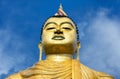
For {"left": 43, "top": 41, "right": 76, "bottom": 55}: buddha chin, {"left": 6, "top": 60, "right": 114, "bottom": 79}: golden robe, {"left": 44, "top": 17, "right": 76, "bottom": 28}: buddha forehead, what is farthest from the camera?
{"left": 44, "top": 17, "right": 76, "bottom": 28}: buddha forehead

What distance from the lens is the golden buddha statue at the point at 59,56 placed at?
6.96 meters

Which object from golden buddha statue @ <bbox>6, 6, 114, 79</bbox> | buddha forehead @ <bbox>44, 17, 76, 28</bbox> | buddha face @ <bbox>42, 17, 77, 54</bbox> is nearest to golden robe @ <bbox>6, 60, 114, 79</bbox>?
golden buddha statue @ <bbox>6, 6, 114, 79</bbox>

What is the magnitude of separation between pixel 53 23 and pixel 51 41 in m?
0.34

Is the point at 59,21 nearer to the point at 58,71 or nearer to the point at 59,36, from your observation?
the point at 59,36

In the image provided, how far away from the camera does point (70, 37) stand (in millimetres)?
7355

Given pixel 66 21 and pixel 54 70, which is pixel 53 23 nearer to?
pixel 66 21

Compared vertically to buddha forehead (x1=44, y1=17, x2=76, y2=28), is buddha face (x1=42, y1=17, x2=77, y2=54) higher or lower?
lower

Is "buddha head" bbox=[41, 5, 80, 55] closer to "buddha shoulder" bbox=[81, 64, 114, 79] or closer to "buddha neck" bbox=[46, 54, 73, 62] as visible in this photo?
"buddha neck" bbox=[46, 54, 73, 62]

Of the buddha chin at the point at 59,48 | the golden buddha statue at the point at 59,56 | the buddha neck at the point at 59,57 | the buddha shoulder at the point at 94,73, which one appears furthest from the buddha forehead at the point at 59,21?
the buddha shoulder at the point at 94,73

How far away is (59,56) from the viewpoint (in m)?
7.32

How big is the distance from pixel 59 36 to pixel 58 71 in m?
0.65

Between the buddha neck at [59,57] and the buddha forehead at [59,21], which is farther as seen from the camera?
the buddha forehead at [59,21]

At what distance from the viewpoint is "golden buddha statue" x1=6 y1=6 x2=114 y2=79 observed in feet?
22.8

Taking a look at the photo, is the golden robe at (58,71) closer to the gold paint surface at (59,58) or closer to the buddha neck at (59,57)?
the gold paint surface at (59,58)
